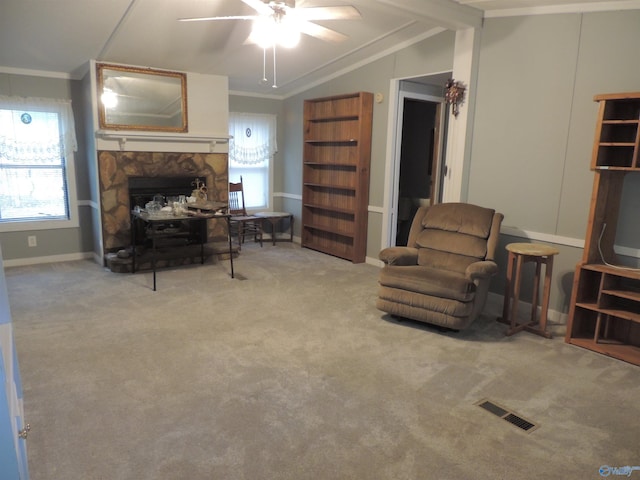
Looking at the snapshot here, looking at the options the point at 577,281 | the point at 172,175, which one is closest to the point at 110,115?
the point at 172,175

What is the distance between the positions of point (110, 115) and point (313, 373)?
388 centimetres

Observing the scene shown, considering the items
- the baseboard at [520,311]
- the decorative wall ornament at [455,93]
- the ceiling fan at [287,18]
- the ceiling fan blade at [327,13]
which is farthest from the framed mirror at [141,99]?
the baseboard at [520,311]

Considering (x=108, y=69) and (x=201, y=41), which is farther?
(x=108, y=69)

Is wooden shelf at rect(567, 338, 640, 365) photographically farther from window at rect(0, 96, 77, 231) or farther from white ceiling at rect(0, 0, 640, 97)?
window at rect(0, 96, 77, 231)

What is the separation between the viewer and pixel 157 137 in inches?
207

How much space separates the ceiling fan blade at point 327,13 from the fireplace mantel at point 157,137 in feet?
8.72

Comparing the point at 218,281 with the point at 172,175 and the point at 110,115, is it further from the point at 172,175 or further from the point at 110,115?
the point at 110,115

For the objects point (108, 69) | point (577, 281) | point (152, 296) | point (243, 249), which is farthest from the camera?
point (243, 249)

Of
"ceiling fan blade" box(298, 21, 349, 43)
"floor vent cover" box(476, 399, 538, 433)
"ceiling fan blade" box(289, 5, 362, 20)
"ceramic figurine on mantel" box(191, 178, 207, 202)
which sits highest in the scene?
"ceiling fan blade" box(289, 5, 362, 20)

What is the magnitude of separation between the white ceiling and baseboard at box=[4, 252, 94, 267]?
83.3 inches

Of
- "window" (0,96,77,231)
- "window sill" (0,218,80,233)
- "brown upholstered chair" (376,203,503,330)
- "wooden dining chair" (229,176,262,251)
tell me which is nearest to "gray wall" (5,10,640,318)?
"brown upholstered chair" (376,203,503,330)

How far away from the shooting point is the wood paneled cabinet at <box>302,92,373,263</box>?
215 inches

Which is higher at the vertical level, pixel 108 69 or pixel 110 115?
pixel 108 69

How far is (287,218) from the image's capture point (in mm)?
7090
